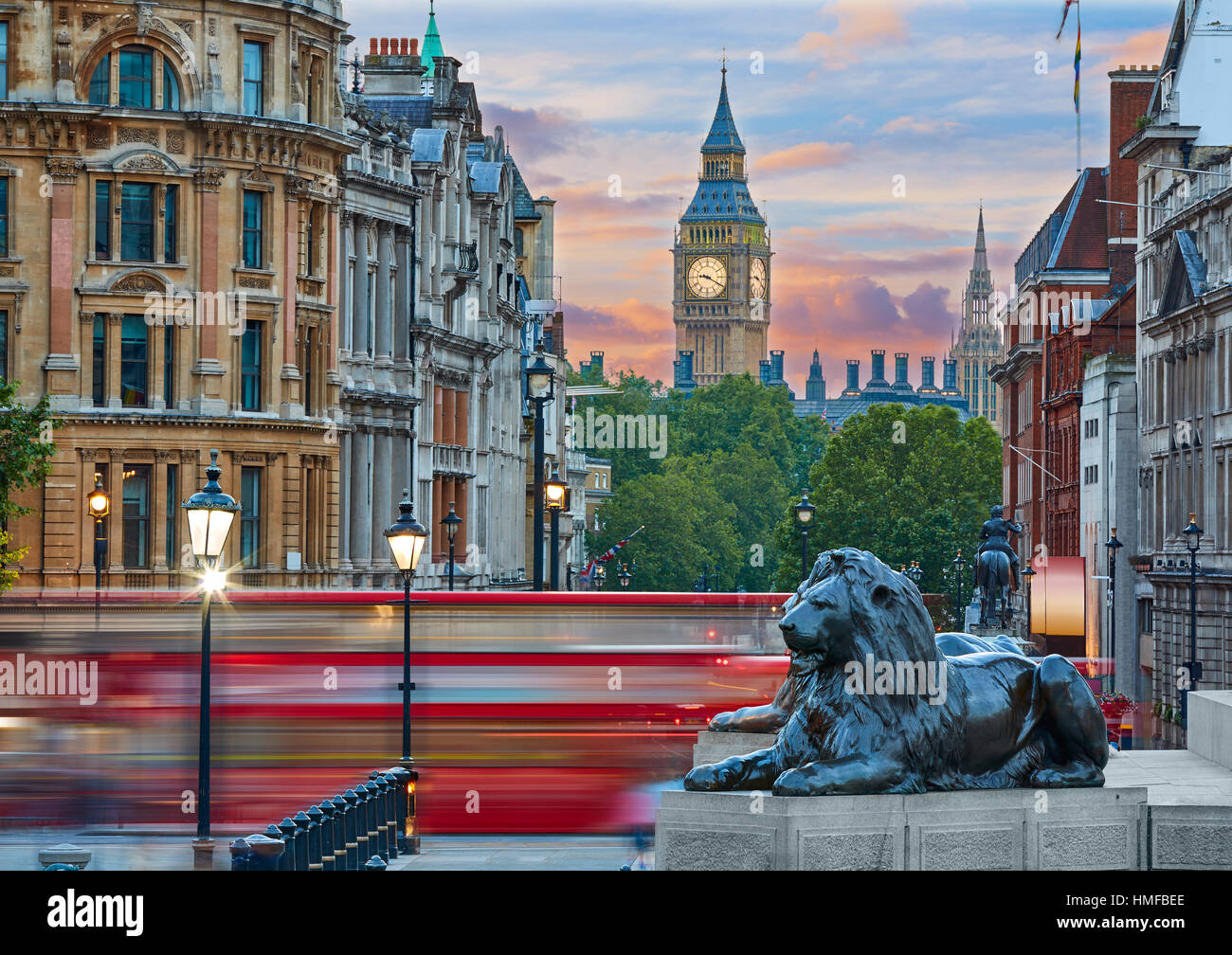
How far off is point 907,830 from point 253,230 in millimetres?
A: 39841

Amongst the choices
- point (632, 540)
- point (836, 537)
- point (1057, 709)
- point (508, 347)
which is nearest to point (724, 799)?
point (1057, 709)

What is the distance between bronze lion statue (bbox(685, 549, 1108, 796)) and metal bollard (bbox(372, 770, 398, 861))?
27.5 ft

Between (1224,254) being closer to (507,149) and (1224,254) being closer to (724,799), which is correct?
(507,149)

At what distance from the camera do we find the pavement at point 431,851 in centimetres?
1998

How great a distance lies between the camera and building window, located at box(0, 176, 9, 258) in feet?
154

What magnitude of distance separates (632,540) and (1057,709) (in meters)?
134

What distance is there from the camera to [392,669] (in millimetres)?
23734

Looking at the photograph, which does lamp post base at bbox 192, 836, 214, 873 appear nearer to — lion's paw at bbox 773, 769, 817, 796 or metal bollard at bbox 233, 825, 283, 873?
metal bollard at bbox 233, 825, 283, 873

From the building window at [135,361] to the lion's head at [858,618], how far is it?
3764cm

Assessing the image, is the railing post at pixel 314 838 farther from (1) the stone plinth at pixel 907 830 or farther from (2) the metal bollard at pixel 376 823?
(1) the stone plinth at pixel 907 830

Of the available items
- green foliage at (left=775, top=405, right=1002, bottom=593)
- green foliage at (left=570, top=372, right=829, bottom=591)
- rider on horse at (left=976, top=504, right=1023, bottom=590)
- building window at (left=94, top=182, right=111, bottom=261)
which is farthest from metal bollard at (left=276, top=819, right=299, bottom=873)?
green foliage at (left=570, top=372, right=829, bottom=591)

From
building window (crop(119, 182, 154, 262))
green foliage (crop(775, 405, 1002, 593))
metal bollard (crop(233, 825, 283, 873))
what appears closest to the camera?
metal bollard (crop(233, 825, 283, 873))

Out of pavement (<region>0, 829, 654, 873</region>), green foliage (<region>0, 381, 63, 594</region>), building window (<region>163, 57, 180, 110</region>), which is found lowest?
pavement (<region>0, 829, 654, 873</region>)

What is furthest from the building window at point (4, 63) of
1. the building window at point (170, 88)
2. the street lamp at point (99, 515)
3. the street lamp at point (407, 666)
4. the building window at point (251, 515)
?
the street lamp at point (407, 666)
